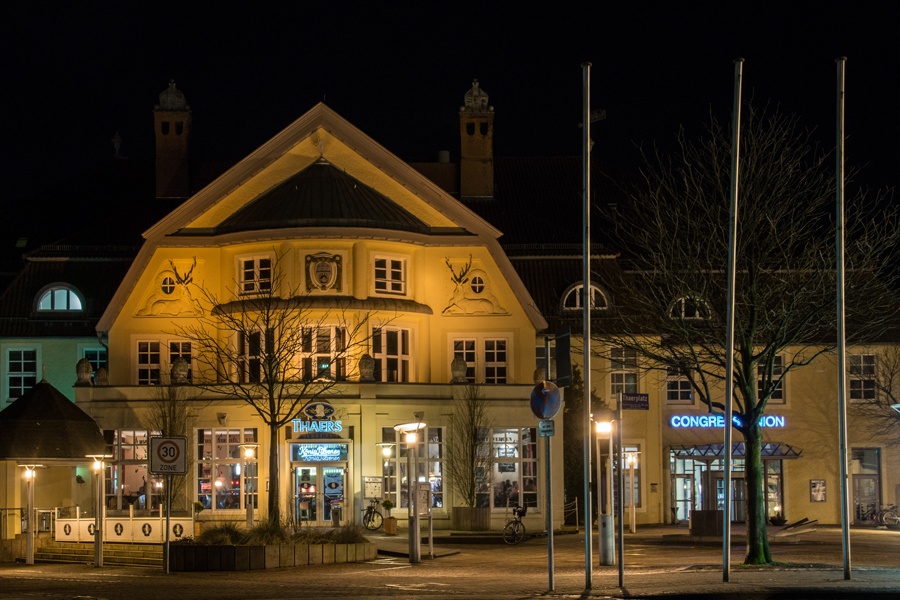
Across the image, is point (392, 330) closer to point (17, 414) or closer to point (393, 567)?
point (17, 414)

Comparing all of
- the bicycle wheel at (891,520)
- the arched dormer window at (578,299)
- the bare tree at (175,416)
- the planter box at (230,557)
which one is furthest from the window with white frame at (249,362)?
the bicycle wheel at (891,520)

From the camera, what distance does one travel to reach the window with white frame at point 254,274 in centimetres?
3756

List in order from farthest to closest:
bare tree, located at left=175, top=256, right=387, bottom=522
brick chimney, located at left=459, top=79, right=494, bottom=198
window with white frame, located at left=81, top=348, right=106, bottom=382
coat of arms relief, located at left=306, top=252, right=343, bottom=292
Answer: brick chimney, located at left=459, top=79, right=494, bottom=198 → window with white frame, located at left=81, top=348, right=106, bottom=382 → coat of arms relief, located at left=306, top=252, right=343, bottom=292 → bare tree, located at left=175, top=256, right=387, bottom=522

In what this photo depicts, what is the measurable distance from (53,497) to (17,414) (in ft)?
23.4

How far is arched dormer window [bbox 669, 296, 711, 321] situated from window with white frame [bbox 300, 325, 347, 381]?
1446 cm

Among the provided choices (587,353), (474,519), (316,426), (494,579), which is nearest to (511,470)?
(474,519)

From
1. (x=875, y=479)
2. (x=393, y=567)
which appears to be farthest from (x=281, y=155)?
(x=875, y=479)

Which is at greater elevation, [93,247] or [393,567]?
[93,247]

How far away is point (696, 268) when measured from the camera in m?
22.9

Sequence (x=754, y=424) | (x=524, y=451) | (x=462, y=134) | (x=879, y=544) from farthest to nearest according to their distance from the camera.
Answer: (x=462, y=134)
(x=524, y=451)
(x=879, y=544)
(x=754, y=424)

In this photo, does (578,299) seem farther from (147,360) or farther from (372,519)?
(147,360)

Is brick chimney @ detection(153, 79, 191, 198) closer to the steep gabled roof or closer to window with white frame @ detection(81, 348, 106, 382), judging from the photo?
window with white frame @ detection(81, 348, 106, 382)

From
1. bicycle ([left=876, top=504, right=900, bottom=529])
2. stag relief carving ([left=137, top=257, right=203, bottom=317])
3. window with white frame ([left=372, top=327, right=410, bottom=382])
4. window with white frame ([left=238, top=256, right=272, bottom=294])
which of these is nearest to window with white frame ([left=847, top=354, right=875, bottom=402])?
bicycle ([left=876, top=504, right=900, bottom=529])

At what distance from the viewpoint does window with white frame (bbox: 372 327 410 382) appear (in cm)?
3756
